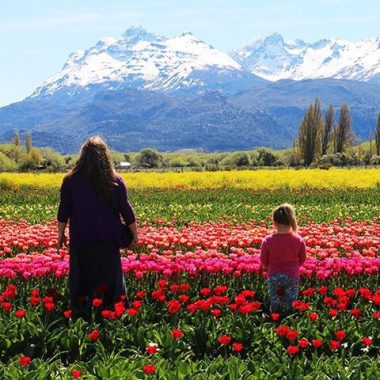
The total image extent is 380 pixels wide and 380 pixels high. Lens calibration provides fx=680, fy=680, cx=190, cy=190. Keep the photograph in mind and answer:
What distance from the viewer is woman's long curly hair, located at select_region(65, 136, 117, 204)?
6914 mm

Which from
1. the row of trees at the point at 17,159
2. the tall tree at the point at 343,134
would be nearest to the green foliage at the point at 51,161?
the row of trees at the point at 17,159

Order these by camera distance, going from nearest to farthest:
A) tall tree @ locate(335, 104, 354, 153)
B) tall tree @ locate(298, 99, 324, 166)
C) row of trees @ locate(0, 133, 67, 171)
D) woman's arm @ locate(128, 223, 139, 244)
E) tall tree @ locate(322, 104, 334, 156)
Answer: woman's arm @ locate(128, 223, 139, 244)
row of trees @ locate(0, 133, 67, 171)
tall tree @ locate(298, 99, 324, 166)
tall tree @ locate(335, 104, 354, 153)
tall tree @ locate(322, 104, 334, 156)

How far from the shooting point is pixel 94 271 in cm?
723

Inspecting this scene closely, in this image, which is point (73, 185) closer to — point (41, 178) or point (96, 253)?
point (96, 253)

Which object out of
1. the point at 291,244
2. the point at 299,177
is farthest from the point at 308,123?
the point at 291,244

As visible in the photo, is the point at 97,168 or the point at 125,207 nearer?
the point at 97,168

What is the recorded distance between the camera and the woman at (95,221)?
6.97 m

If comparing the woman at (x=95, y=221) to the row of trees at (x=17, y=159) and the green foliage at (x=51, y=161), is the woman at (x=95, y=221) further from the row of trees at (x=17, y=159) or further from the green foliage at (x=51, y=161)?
the green foliage at (x=51, y=161)

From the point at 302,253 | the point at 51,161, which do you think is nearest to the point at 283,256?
Answer: the point at 302,253

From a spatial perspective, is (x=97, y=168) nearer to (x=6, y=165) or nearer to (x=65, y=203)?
(x=65, y=203)

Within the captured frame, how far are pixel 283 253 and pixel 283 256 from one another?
0.11ft

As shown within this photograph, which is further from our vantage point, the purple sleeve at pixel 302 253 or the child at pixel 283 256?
the purple sleeve at pixel 302 253

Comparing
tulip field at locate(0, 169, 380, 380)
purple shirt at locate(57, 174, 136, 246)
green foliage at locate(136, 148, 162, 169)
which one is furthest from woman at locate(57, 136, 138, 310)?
green foliage at locate(136, 148, 162, 169)

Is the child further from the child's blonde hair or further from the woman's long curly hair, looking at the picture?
the woman's long curly hair
